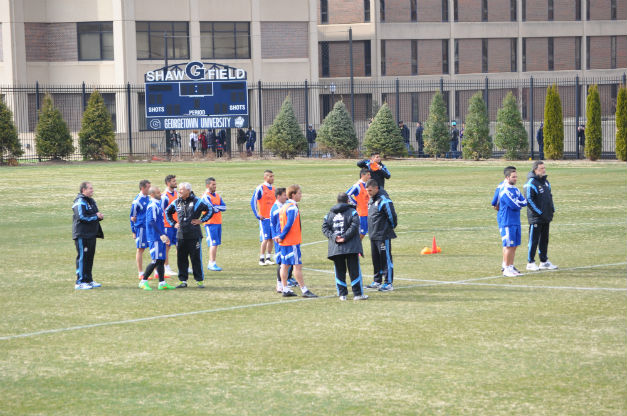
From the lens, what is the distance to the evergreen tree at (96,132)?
48469 mm

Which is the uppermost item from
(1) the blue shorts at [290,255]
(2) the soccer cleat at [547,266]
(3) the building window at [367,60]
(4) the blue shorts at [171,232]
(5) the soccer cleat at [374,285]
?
(3) the building window at [367,60]

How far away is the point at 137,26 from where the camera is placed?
207 ft

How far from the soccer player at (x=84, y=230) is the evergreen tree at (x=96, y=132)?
33.3 metres

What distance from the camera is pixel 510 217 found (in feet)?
54.7

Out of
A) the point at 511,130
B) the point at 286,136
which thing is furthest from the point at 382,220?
the point at 286,136

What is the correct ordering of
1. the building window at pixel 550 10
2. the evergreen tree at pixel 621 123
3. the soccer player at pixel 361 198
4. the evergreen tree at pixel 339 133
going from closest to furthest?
the soccer player at pixel 361 198, the evergreen tree at pixel 621 123, the evergreen tree at pixel 339 133, the building window at pixel 550 10

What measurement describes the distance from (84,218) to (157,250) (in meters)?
1.36

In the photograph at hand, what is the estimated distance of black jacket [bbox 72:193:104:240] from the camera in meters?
16.0

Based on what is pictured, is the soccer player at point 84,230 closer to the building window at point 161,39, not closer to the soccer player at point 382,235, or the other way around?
the soccer player at point 382,235

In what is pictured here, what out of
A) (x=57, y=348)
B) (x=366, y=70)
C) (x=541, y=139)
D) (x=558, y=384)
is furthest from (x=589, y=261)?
(x=366, y=70)

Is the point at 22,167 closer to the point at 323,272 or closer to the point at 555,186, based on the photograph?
the point at 555,186

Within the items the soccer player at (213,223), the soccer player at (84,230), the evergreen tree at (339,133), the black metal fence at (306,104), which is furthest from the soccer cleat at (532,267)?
the evergreen tree at (339,133)

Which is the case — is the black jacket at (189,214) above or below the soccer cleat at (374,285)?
above

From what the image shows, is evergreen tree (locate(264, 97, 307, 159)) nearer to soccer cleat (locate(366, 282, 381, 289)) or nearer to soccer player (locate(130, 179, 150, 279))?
soccer player (locate(130, 179, 150, 279))
